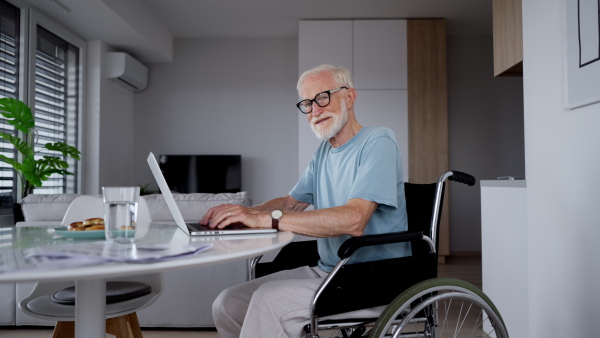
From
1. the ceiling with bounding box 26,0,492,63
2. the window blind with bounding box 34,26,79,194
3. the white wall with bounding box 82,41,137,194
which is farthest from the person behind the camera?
the white wall with bounding box 82,41,137,194

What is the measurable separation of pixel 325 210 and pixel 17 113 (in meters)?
3.22

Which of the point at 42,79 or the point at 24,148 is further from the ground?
the point at 42,79

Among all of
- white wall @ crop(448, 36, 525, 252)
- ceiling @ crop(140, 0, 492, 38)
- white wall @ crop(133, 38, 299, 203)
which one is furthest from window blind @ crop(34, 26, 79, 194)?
white wall @ crop(448, 36, 525, 252)

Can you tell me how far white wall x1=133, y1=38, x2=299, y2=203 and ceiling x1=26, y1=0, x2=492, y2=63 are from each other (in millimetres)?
313

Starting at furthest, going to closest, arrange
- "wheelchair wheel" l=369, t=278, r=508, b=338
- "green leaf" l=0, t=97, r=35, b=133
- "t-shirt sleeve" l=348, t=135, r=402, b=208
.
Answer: "green leaf" l=0, t=97, r=35, b=133
"t-shirt sleeve" l=348, t=135, r=402, b=208
"wheelchair wheel" l=369, t=278, r=508, b=338

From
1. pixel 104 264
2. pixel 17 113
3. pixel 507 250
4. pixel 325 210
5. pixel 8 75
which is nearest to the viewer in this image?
pixel 104 264

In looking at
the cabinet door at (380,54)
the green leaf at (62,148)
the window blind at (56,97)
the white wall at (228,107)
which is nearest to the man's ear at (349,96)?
the green leaf at (62,148)

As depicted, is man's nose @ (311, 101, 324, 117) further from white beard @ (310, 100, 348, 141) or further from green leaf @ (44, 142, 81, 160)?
green leaf @ (44, 142, 81, 160)

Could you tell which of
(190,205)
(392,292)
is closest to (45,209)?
(190,205)

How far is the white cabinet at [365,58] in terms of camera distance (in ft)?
18.9

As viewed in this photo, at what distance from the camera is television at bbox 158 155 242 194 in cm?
628

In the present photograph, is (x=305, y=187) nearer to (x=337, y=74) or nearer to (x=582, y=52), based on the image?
(x=337, y=74)

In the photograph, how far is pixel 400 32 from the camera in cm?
579

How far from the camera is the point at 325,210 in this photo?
138 cm
